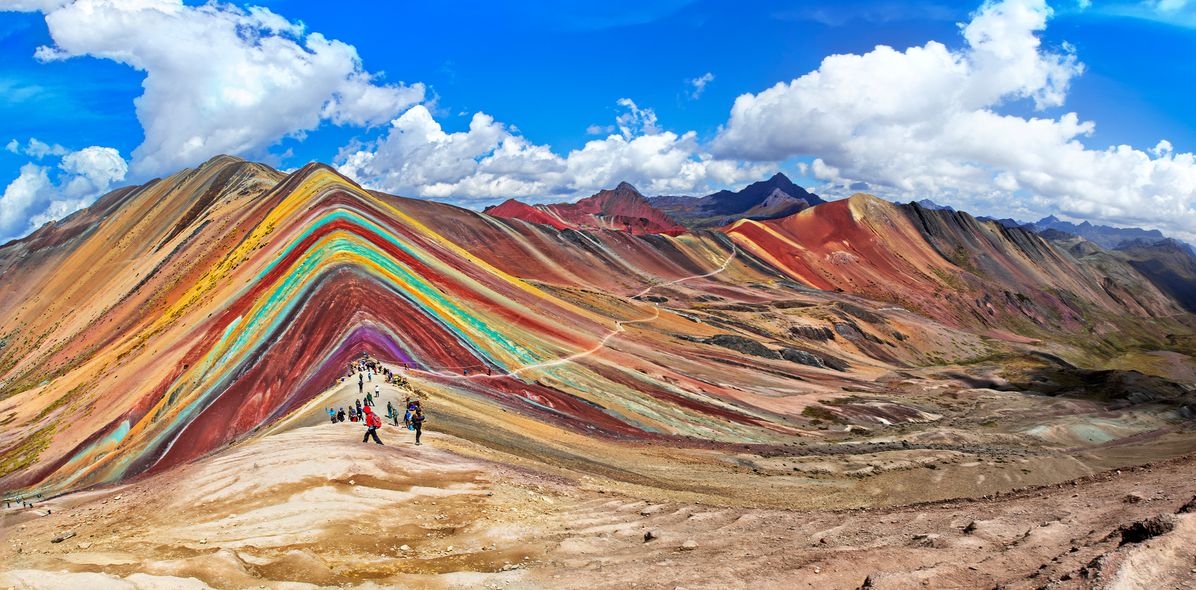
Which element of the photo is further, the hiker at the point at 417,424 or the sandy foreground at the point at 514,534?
the hiker at the point at 417,424

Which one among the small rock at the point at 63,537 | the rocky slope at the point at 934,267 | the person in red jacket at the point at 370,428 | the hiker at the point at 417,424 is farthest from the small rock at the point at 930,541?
the rocky slope at the point at 934,267

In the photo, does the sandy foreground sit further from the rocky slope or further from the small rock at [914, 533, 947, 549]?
the rocky slope

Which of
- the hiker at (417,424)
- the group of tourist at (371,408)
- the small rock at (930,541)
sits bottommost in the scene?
the small rock at (930,541)

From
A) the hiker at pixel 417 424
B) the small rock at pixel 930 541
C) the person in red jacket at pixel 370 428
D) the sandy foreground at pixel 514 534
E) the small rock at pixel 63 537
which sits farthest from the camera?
the hiker at pixel 417 424

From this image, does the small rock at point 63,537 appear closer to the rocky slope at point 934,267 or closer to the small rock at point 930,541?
the small rock at point 930,541

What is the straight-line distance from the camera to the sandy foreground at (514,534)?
1227 centimetres

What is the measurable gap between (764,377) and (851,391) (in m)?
9.02

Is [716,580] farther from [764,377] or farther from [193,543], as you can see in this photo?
[764,377]

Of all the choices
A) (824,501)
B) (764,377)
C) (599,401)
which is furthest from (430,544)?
(764,377)

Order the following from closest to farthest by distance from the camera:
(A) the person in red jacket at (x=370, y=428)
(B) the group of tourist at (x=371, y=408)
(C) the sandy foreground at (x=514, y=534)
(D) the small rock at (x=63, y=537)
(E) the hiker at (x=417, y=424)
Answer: (C) the sandy foreground at (x=514, y=534)
(D) the small rock at (x=63, y=537)
(A) the person in red jacket at (x=370, y=428)
(B) the group of tourist at (x=371, y=408)
(E) the hiker at (x=417, y=424)

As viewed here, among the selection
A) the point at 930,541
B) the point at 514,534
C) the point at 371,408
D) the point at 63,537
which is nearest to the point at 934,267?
the point at 371,408

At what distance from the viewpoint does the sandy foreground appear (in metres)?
12.3

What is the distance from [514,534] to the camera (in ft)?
55.5

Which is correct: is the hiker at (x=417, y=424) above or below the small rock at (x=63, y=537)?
above
